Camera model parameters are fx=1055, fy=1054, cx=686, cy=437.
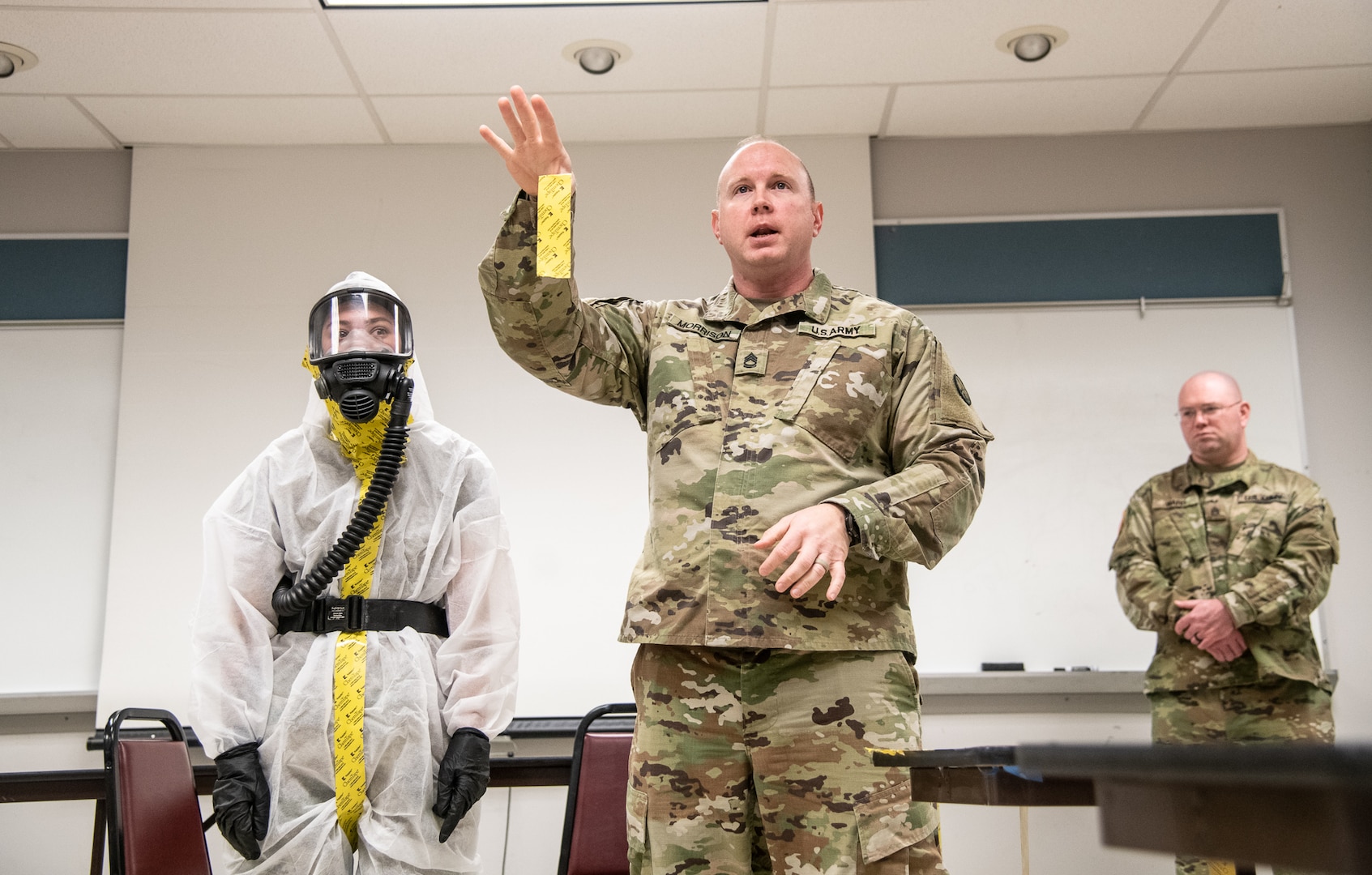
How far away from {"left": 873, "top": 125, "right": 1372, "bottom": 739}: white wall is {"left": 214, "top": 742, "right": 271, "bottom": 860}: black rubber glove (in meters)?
3.15

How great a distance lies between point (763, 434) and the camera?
64.3 inches

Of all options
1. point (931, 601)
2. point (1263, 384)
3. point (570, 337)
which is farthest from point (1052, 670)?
point (570, 337)

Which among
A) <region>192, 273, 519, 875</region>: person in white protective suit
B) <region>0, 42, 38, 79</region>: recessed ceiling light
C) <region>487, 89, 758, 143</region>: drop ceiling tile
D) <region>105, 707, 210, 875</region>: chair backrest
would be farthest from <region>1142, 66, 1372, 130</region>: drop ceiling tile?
<region>0, 42, 38, 79</region>: recessed ceiling light

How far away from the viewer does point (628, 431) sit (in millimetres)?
4000

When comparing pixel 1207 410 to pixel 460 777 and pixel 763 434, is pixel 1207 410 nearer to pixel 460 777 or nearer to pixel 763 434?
pixel 763 434

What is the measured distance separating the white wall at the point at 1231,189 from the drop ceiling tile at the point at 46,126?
3.06 metres

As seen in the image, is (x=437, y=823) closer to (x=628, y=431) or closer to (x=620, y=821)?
(x=620, y=821)

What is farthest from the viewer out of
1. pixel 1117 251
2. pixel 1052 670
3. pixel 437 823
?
pixel 1117 251

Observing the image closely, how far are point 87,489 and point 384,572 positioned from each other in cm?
256

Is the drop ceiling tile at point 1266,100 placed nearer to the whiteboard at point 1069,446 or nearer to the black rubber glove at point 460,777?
the whiteboard at point 1069,446

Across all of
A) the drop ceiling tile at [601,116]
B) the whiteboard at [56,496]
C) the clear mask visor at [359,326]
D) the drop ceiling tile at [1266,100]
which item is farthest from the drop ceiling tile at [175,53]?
the drop ceiling tile at [1266,100]

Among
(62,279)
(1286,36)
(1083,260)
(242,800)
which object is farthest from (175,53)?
(1286,36)

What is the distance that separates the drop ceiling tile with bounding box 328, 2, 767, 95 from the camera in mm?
3332

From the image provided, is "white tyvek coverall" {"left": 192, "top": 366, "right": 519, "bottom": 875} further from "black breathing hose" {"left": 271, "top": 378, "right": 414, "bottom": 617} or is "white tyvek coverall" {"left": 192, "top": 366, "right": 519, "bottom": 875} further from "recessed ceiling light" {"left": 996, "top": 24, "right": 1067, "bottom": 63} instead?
"recessed ceiling light" {"left": 996, "top": 24, "right": 1067, "bottom": 63}
